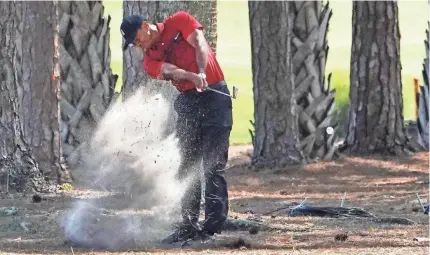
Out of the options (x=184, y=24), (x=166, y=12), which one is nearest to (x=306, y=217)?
(x=166, y=12)

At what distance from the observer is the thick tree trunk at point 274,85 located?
15.2 metres

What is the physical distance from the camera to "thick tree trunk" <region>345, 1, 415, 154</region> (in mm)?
16922

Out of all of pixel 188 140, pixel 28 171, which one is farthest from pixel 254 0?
pixel 188 140

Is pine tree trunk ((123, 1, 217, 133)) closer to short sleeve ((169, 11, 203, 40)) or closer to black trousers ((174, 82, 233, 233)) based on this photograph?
black trousers ((174, 82, 233, 233))

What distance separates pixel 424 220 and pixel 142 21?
3.33 m

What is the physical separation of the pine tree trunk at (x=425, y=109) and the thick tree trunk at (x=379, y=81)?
0.92 metres

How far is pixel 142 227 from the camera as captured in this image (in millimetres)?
9266

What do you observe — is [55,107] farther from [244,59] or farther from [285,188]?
[244,59]

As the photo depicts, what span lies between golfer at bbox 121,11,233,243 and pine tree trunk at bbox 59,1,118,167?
748 cm

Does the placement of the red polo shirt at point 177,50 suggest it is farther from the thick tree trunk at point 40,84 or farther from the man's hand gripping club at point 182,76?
the thick tree trunk at point 40,84

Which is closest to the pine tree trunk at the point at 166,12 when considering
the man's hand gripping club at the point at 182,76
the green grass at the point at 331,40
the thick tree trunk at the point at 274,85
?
the man's hand gripping club at the point at 182,76

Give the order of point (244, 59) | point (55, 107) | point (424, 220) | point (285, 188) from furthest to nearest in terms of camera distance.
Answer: point (244, 59)
point (285, 188)
point (55, 107)
point (424, 220)

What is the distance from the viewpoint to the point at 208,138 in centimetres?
869

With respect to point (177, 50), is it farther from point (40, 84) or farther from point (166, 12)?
point (40, 84)
